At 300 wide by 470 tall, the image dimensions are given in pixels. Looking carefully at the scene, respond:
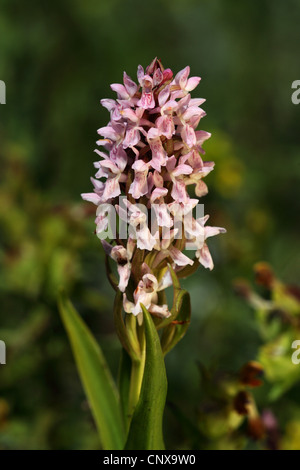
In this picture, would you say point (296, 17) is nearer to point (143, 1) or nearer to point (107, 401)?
point (143, 1)

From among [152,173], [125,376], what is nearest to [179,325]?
[125,376]

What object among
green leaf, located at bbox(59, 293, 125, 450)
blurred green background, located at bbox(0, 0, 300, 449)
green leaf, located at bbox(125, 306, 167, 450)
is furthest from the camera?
blurred green background, located at bbox(0, 0, 300, 449)

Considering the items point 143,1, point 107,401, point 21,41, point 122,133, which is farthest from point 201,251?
point 143,1

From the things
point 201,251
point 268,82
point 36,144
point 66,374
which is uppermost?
point 268,82

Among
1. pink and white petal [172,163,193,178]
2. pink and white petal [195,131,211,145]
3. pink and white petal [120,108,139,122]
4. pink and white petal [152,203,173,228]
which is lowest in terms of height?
pink and white petal [152,203,173,228]

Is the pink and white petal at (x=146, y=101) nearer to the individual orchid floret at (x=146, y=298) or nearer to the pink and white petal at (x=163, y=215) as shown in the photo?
the pink and white petal at (x=163, y=215)

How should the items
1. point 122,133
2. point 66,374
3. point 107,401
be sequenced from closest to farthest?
1. point 122,133
2. point 107,401
3. point 66,374

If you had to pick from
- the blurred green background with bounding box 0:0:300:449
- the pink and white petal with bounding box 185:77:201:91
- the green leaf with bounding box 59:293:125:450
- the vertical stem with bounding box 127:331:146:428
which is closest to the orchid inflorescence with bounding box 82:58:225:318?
the pink and white petal with bounding box 185:77:201:91

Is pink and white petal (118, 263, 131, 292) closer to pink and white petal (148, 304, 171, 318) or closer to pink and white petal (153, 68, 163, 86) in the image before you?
pink and white petal (148, 304, 171, 318)
